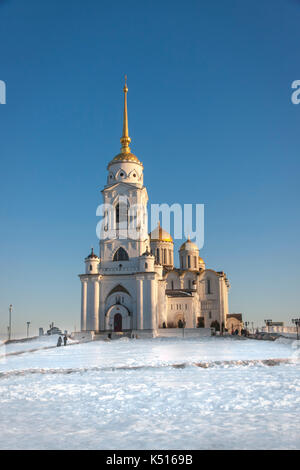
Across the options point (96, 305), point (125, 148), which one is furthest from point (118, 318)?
point (125, 148)

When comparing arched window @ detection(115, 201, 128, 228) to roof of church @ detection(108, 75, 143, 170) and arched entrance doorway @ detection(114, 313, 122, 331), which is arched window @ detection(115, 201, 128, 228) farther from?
arched entrance doorway @ detection(114, 313, 122, 331)

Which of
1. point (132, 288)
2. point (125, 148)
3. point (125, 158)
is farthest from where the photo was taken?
point (125, 148)

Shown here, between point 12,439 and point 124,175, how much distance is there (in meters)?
47.5

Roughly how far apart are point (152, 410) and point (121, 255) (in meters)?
42.2

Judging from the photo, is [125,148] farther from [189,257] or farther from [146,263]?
[189,257]

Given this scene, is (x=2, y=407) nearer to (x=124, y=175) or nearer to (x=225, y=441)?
(x=225, y=441)

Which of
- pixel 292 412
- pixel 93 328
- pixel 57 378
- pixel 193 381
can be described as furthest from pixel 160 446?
pixel 93 328

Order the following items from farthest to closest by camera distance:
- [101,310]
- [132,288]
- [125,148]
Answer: [125,148], [132,288], [101,310]

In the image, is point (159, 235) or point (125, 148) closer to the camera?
point (125, 148)

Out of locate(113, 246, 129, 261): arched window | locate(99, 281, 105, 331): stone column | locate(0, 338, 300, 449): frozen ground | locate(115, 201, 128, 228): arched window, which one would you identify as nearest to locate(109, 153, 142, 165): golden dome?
locate(115, 201, 128, 228): arched window

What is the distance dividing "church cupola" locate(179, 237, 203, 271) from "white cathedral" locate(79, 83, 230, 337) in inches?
181

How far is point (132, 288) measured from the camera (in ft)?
158

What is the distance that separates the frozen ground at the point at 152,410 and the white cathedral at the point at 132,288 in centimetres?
3340

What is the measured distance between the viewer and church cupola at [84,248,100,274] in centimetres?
4856
